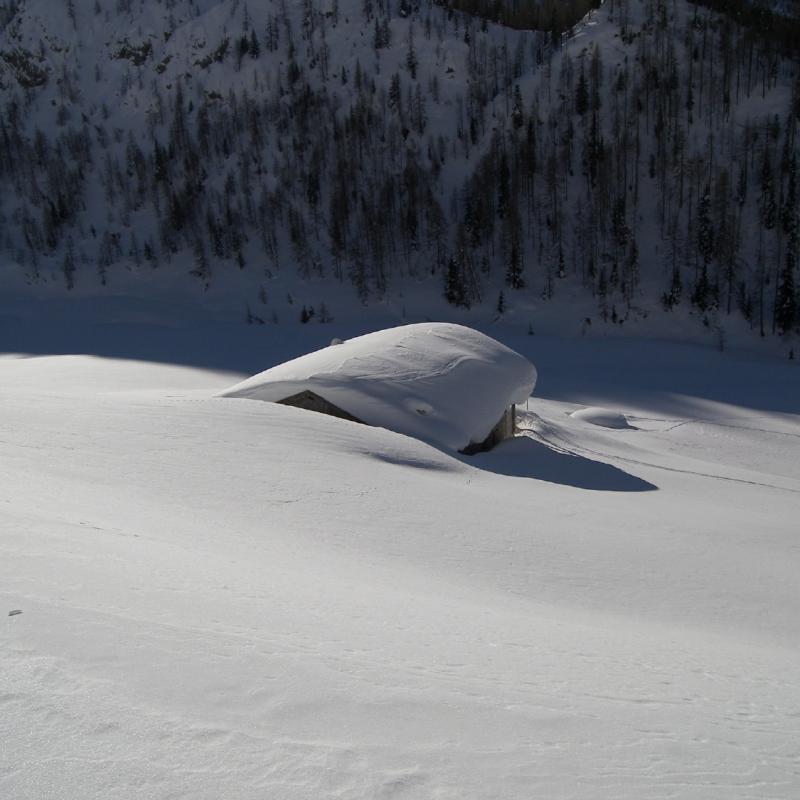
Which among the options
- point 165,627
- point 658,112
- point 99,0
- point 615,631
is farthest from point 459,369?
point 99,0

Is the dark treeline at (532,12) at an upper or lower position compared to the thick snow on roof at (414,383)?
upper

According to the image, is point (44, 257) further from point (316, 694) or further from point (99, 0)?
point (316, 694)

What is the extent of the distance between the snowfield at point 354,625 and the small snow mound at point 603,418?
1091cm

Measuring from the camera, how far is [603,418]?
21609mm

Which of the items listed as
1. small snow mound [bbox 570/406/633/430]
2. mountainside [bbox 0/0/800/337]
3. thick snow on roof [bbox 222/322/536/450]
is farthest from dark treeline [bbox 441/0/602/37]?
thick snow on roof [bbox 222/322/536/450]

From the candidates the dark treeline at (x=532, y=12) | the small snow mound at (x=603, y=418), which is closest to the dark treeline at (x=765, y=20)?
the dark treeline at (x=532, y=12)

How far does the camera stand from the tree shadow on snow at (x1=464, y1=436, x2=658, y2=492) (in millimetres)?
12539

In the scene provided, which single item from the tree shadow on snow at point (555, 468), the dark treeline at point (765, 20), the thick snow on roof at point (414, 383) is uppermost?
the dark treeline at point (765, 20)

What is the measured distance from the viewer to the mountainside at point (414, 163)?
39.3m

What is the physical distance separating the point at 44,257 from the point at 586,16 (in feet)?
123

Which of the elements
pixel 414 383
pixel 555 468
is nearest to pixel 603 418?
pixel 555 468

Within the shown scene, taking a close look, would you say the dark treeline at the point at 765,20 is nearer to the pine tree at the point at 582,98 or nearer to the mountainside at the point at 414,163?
the mountainside at the point at 414,163

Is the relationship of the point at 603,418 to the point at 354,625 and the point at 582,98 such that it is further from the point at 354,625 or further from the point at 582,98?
the point at 582,98

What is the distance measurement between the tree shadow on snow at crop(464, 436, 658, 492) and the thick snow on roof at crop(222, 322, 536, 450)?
619mm
